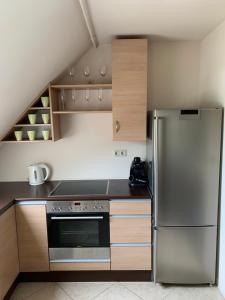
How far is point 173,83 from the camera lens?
2822 millimetres

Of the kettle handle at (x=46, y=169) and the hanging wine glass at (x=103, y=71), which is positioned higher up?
the hanging wine glass at (x=103, y=71)

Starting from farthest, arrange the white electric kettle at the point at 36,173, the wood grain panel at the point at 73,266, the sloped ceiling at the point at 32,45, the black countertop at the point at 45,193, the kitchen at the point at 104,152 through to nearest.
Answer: the white electric kettle at the point at 36,173
the wood grain panel at the point at 73,266
the black countertop at the point at 45,193
the kitchen at the point at 104,152
the sloped ceiling at the point at 32,45

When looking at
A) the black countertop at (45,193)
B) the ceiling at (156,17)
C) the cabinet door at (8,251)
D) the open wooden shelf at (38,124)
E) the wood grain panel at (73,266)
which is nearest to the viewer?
the ceiling at (156,17)

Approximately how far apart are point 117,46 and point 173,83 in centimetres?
81

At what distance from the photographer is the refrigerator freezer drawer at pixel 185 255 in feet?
7.63

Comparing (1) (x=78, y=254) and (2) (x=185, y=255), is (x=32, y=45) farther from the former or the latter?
(2) (x=185, y=255)

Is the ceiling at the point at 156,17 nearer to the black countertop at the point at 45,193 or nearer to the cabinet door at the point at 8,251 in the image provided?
the black countertop at the point at 45,193

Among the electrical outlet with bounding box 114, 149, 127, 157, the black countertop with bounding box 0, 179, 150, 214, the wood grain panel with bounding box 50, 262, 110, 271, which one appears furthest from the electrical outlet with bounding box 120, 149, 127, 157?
the wood grain panel with bounding box 50, 262, 110, 271

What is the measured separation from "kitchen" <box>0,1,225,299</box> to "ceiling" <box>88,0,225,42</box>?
3 cm

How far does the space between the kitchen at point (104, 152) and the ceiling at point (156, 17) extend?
0.09 feet

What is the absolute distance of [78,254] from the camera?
2461 mm

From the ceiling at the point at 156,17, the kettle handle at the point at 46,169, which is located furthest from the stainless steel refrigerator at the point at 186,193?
the kettle handle at the point at 46,169

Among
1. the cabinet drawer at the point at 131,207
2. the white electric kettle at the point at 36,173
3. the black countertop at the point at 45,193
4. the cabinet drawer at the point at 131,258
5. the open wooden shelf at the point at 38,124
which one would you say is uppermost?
the open wooden shelf at the point at 38,124

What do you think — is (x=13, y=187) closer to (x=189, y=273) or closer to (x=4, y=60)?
(x=4, y=60)
